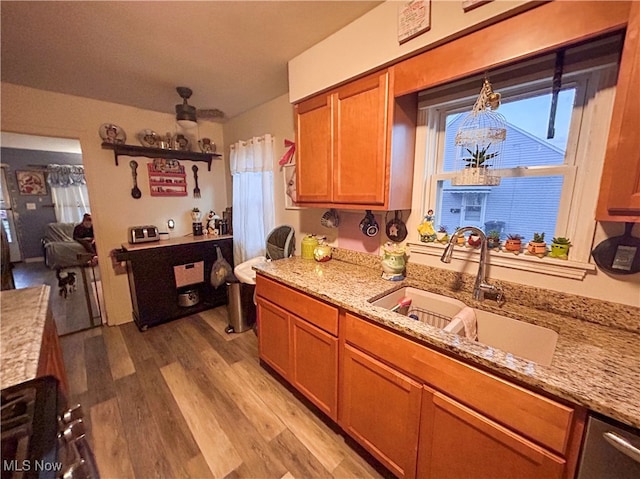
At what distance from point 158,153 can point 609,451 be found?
3782mm

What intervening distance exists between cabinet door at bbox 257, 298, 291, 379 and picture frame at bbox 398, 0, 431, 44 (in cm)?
167

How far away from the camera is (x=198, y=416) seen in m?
1.70

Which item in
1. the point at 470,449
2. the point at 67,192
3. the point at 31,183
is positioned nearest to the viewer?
the point at 470,449

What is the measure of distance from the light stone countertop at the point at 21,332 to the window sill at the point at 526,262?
71.6 inches

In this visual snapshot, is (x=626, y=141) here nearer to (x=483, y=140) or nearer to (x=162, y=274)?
(x=483, y=140)

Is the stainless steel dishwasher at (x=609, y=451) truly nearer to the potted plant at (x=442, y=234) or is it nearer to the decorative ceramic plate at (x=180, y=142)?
the potted plant at (x=442, y=234)

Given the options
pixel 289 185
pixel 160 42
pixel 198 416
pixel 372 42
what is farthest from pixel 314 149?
pixel 198 416

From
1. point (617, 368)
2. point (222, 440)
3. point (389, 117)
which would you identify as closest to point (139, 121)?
point (389, 117)

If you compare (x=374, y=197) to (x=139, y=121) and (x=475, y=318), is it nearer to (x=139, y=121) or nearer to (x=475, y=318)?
(x=475, y=318)

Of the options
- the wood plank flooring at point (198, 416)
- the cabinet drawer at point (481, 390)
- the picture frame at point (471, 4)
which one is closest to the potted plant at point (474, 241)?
the cabinet drawer at point (481, 390)

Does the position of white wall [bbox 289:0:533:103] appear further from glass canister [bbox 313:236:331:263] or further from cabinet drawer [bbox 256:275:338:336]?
cabinet drawer [bbox 256:275:338:336]

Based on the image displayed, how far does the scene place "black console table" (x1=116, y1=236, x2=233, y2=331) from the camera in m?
2.64

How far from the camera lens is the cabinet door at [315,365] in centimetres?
148

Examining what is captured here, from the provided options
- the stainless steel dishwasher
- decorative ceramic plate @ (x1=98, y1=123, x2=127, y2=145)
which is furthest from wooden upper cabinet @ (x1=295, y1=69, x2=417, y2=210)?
decorative ceramic plate @ (x1=98, y1=123, x2=127, y2=145)
